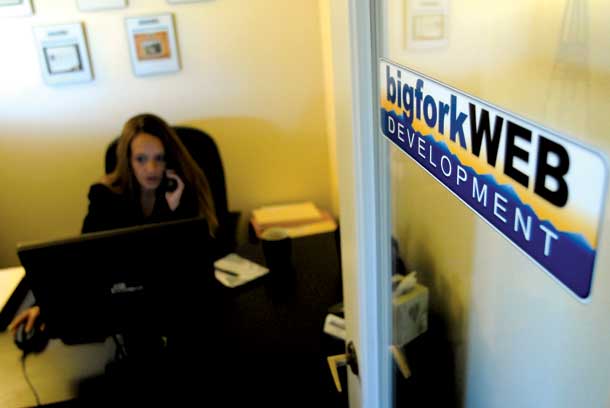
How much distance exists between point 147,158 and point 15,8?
958 mm

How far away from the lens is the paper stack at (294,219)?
2.55 m

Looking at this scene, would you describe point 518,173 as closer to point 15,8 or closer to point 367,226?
point 367,226

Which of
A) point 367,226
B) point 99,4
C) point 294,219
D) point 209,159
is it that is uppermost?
point 99,4

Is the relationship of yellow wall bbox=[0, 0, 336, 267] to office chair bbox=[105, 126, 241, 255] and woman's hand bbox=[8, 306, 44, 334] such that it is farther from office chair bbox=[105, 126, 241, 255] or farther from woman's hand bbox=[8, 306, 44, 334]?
woman's hand bbox=[8, 306, 44, 334]

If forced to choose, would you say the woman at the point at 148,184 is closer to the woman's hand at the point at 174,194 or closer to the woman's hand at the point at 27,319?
the woman's hand at the point at 174,194

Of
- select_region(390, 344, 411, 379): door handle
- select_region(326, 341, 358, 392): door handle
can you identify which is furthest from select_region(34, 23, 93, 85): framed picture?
select_region(390, 344, 411, 379): door handle

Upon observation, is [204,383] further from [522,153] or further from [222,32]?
[222,32]

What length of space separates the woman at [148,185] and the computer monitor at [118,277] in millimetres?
845

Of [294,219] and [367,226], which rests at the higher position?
[367,226]

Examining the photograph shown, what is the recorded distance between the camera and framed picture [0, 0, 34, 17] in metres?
2.36

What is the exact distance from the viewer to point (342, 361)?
132 centimetres

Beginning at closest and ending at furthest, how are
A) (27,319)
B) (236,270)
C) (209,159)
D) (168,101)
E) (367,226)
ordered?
(367,226) → (27,319) → (236,270) → (209,159) → (168,101)

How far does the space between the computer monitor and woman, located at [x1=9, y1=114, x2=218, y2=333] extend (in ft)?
2.77

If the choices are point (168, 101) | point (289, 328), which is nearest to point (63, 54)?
point (168, 101)
